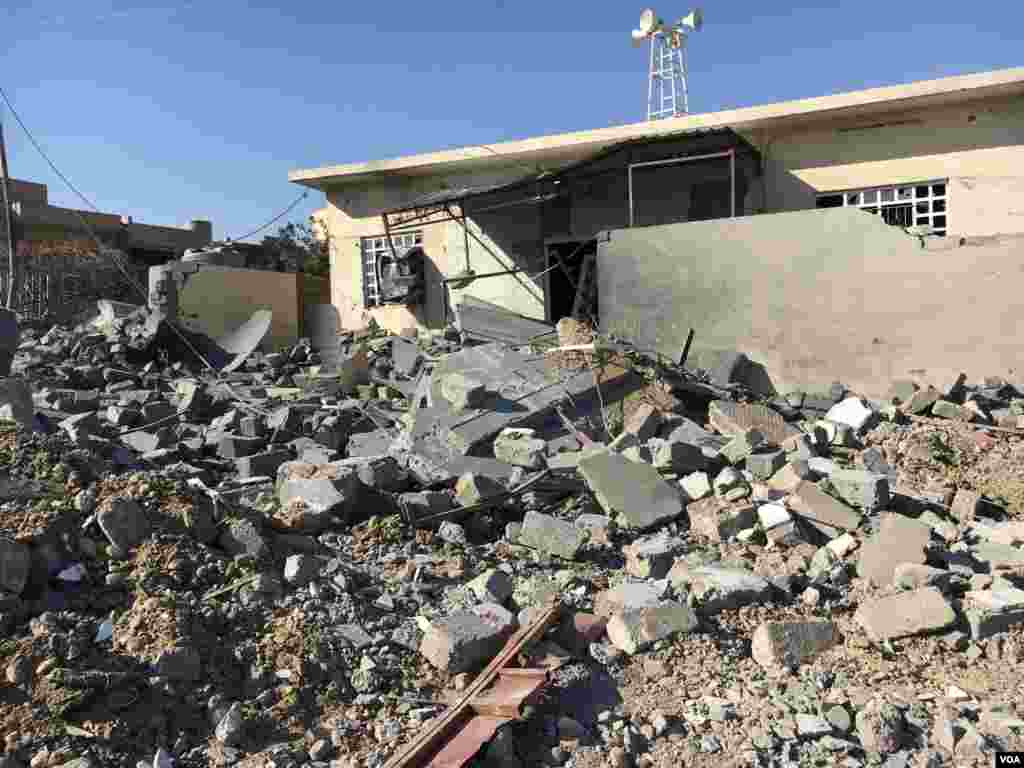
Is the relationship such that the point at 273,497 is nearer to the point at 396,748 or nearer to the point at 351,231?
the point at 396,748

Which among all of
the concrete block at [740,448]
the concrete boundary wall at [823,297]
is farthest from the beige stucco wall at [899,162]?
the concrete block at [740,448]

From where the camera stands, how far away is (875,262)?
8.09 meters

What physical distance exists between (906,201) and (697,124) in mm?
2905

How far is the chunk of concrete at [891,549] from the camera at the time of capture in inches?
168

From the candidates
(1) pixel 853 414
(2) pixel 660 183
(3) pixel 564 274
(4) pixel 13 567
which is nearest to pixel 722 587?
(4) pixel 13 567

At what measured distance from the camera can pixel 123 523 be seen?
3.99 metres

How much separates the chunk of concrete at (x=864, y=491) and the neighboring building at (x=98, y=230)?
19.4 metres

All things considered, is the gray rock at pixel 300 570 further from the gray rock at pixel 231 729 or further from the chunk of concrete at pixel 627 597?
the chunk of concrete at pixel 627 597

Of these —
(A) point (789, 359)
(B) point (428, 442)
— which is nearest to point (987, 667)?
(B) point (428, 442)

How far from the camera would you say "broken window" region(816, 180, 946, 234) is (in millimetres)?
10023

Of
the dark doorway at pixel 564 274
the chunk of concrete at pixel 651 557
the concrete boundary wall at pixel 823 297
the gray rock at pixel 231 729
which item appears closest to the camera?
the gray rock at pixel 231 729

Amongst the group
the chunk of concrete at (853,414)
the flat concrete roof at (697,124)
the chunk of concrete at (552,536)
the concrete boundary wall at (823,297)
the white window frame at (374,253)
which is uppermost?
the flat concrete roof at (697,124)

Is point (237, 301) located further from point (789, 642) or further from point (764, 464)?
point (789, 642)

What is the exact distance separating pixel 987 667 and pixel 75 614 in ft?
13.6
